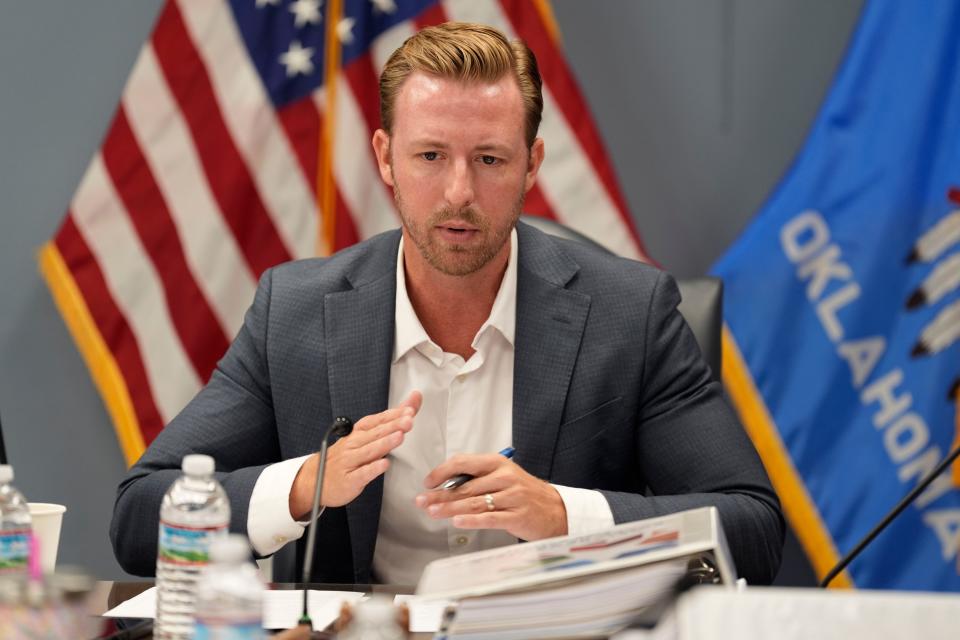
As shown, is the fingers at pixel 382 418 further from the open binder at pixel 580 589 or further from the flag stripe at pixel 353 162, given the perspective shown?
the flag stripe at pixel 353 162

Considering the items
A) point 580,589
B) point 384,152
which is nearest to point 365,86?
point 384,152

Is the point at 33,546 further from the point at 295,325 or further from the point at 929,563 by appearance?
the point at 929,563

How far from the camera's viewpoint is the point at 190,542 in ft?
4.14

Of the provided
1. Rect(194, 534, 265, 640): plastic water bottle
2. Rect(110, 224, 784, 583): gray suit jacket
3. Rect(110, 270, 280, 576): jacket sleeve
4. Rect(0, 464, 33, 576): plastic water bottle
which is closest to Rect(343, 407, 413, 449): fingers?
Rect(110, 270, 280, 576): jacket sleeve

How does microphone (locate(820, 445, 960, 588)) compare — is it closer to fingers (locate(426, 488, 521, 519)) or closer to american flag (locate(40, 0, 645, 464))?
fingers (locate(426, 488, 521, 519))

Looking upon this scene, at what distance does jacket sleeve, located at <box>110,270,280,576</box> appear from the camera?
5.98ft

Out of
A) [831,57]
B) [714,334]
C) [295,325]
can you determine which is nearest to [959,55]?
[831,57]

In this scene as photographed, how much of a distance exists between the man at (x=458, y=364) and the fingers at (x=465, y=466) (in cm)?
33

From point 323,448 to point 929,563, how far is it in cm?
189

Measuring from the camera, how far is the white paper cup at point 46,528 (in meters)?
1.48

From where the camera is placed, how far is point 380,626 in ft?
3.71

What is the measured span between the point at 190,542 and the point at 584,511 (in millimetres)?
634

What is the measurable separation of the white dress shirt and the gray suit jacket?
0.13 feet

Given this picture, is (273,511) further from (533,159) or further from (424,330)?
(533,159)
